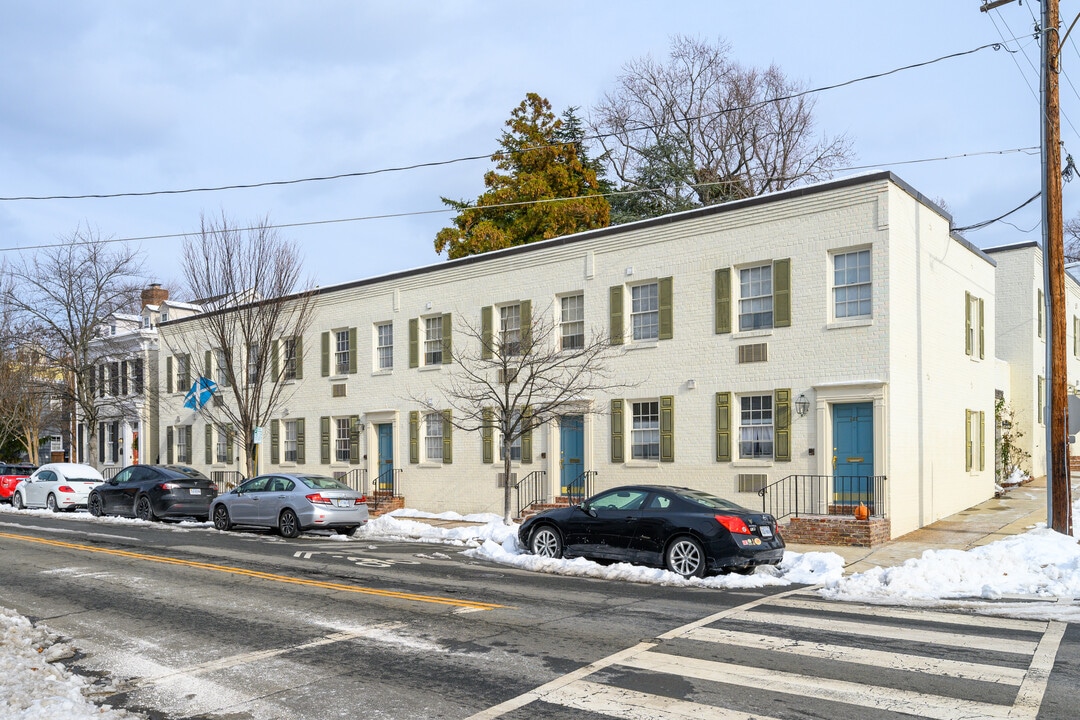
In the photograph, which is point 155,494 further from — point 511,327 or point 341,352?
point 511,327

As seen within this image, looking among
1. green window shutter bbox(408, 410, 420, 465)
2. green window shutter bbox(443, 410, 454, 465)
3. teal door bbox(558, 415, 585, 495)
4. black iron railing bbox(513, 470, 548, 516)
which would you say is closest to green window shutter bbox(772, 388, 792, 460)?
teal door bbox(558, 415, 585, 495)

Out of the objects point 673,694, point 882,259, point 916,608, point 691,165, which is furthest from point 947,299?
point 691,165

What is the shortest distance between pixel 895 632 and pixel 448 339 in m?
18.8

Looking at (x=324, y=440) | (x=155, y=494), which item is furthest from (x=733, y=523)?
(x=324, y=440)

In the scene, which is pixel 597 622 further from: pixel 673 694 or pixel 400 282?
pixel 400 282

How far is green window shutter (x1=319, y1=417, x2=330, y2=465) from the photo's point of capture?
102 feet

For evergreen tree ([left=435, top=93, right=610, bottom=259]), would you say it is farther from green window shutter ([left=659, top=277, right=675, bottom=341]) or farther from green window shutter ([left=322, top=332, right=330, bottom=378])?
green window shutter ([left=659, top=277, right=675, bottom=341])

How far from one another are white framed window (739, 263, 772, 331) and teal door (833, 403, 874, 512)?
254 centimetres

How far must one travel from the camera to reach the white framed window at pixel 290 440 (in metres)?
32.4

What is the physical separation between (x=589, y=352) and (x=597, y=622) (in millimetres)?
13546

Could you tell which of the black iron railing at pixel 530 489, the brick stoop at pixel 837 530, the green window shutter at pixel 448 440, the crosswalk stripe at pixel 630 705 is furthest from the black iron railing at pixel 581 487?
the crosswalk stripe at pixel 630 705

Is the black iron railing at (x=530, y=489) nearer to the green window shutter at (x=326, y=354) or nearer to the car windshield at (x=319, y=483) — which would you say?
the car windshield at (x=319, y=483)

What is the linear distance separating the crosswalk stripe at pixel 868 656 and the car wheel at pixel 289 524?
42.1 ft

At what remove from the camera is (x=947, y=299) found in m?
22.0
